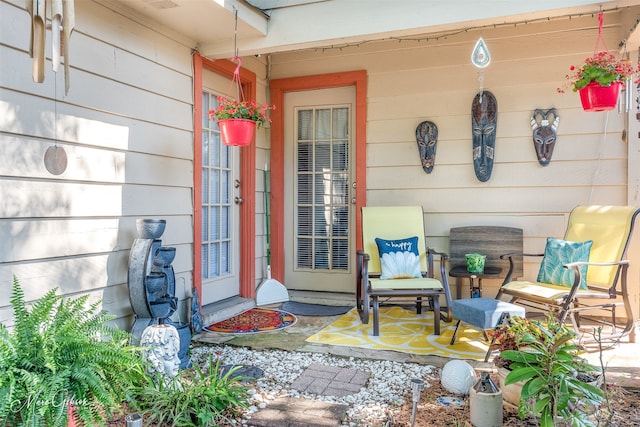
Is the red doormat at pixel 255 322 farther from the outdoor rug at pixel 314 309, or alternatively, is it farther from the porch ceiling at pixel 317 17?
the porch ceiling at pixel 317 17

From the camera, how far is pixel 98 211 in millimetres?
2930

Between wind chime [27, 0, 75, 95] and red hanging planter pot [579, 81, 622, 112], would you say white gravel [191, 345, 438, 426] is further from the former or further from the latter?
red hanging planter pot [579, 81, 622, 112]

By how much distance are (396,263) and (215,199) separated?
169cm

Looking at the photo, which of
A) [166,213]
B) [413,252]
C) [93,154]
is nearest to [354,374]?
[413,252]

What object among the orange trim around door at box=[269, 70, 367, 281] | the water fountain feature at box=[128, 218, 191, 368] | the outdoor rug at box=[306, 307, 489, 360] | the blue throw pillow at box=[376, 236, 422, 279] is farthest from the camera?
the orange trim around door at box=[269, 70, 367, 281]

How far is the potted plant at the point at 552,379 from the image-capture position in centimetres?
181

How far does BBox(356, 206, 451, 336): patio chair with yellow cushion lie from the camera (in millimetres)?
3533

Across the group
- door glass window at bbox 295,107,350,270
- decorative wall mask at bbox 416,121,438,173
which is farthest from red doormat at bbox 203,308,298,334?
decorative wall mask at bbox 416,121,438,173

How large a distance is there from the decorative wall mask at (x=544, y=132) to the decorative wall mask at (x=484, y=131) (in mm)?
335

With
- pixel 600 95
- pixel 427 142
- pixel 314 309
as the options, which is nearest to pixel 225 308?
pixel 314 309

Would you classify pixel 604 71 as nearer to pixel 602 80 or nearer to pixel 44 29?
pixel 602 80

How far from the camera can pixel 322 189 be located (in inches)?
194

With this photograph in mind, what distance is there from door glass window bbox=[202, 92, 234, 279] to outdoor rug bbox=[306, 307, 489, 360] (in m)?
1.20

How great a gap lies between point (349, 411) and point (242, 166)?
2807mm
